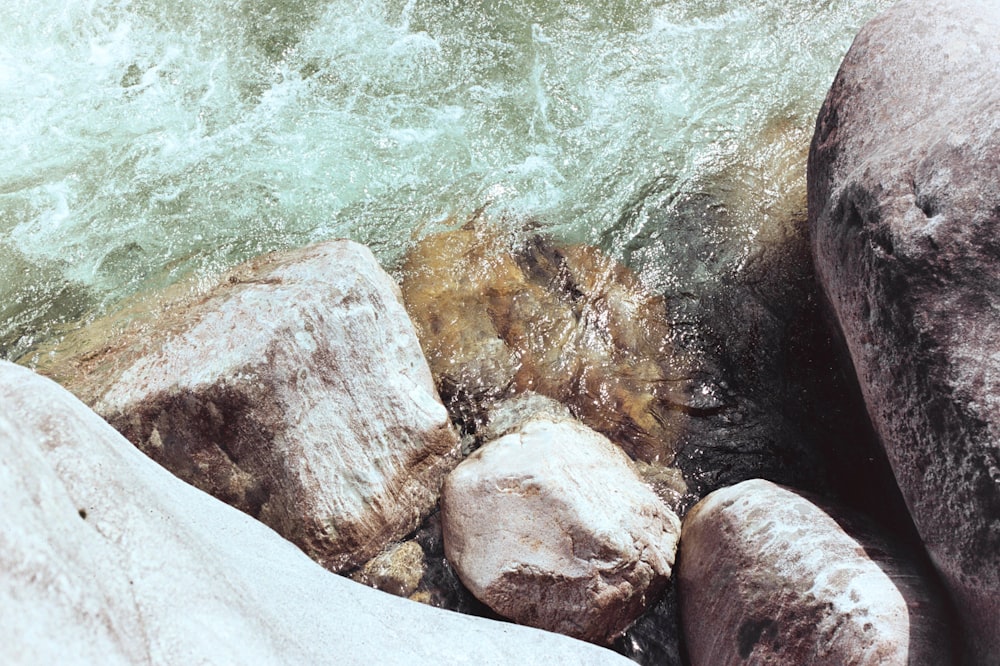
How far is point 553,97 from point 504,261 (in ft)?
4.97

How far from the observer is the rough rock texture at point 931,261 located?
8.44 ft

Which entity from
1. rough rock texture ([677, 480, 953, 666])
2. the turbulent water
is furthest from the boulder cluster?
the turbulent water

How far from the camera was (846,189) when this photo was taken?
3311mm

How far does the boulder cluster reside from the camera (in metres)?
2.29

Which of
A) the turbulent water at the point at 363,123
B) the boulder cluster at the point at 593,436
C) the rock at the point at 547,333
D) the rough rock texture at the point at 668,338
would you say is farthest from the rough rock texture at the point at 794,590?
the turbulent water at the point at 363,123

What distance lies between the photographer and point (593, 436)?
138 inches

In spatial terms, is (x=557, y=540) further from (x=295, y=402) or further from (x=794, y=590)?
(x=295, y=402)

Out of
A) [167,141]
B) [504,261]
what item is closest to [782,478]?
[504,261]

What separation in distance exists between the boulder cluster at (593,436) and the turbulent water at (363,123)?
22.6 inches

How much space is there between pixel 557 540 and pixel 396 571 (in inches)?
30.0

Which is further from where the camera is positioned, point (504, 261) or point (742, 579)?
point (504, 261)

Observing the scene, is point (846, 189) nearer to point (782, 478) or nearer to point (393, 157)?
point (782, 478)

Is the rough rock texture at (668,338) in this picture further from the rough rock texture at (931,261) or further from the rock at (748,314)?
the rough rock texture at (931,261)

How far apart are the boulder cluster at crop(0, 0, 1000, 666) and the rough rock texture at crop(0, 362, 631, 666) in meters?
0.01
